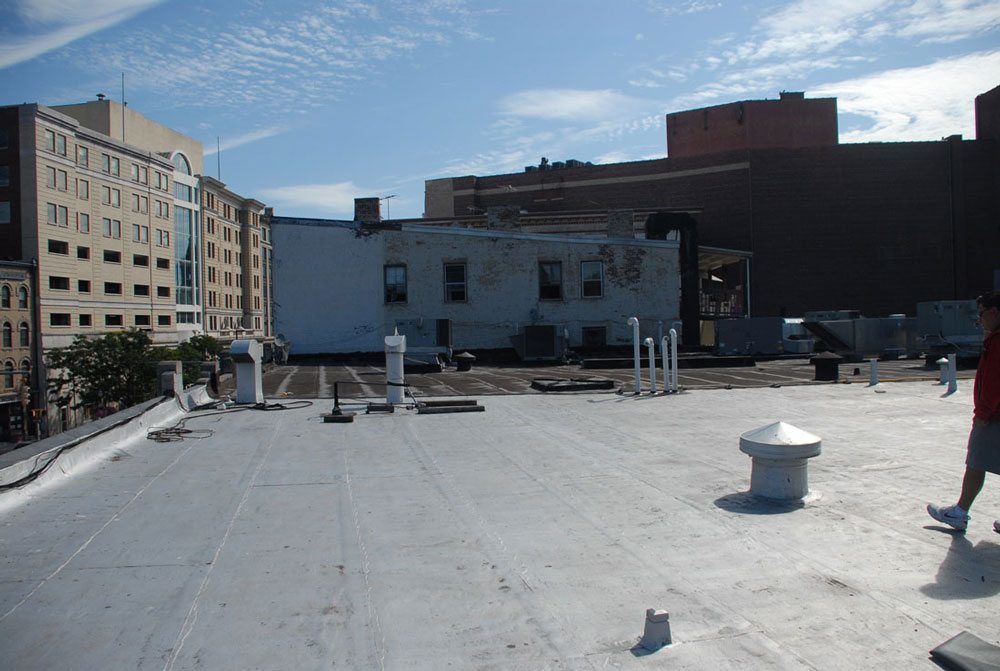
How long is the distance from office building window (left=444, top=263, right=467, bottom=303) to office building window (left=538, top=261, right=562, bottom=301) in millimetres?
3361

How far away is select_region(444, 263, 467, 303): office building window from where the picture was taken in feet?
105

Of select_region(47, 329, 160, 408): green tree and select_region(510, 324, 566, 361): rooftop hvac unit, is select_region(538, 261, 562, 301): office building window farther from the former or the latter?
select_region(47, 329, 160, 408): green tree

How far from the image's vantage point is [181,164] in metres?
91.4

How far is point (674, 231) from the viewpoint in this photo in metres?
40.7

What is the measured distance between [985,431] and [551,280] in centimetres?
2773

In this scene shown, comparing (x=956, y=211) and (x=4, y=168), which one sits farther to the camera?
(x=4, y=168)

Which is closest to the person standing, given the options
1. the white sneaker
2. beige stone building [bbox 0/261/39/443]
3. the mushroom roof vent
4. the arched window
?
the white sneaker

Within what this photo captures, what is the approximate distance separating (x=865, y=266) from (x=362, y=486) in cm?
5027

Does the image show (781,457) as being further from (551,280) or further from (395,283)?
(551,280)

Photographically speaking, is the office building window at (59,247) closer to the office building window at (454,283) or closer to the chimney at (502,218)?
the chimney at (502,218)

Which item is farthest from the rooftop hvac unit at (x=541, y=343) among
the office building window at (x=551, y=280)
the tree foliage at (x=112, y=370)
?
the tree foliage at (x=112, y=370)

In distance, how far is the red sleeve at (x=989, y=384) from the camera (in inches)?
196

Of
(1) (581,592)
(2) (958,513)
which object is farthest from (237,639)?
(2) (958,513)

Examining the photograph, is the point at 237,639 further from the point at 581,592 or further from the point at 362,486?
the point at 362,486
